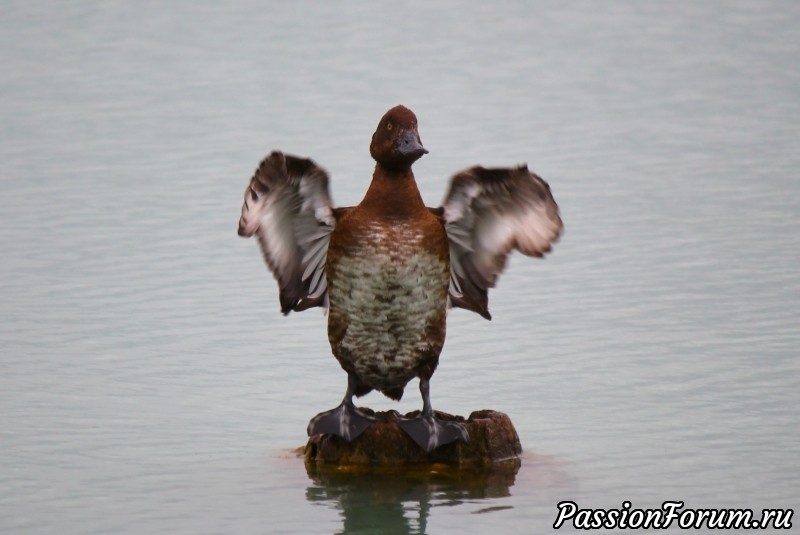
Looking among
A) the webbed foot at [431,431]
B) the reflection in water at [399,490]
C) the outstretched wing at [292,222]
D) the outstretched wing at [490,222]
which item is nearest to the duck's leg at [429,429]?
the webbed foot at [431,431]

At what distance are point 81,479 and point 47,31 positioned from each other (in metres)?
A: 17.1

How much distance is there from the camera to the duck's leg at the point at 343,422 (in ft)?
31.9

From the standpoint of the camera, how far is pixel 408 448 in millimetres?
9812

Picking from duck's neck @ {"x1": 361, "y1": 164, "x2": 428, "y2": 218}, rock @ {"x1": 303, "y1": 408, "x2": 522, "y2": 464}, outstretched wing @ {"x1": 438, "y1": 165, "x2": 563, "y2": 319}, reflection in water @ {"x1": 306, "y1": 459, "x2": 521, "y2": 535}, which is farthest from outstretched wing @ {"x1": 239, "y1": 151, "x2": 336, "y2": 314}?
reflection in water @ {"x1": 306, "y1": 459, "x2": 521, "y2": 535}

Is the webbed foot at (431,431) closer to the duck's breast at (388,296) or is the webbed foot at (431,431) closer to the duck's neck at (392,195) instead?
the duck's breast at (388,296)

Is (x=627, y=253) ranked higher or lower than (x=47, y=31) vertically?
lower

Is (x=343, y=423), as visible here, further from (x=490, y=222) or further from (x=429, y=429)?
(x=490, y=222)

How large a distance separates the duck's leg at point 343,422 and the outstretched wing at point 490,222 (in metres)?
1.03

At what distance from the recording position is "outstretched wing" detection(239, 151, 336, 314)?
9.66 m

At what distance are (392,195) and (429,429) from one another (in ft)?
4.21

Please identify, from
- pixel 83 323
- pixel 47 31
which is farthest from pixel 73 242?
pixel 47 31

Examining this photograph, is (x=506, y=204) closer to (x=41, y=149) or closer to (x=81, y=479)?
(x=81, y=479)

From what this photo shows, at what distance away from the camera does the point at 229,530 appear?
28.4 ft

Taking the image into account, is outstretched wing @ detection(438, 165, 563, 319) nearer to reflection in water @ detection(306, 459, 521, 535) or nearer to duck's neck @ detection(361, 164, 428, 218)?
duck's neck @ detection(361, 164, 428, 218)
